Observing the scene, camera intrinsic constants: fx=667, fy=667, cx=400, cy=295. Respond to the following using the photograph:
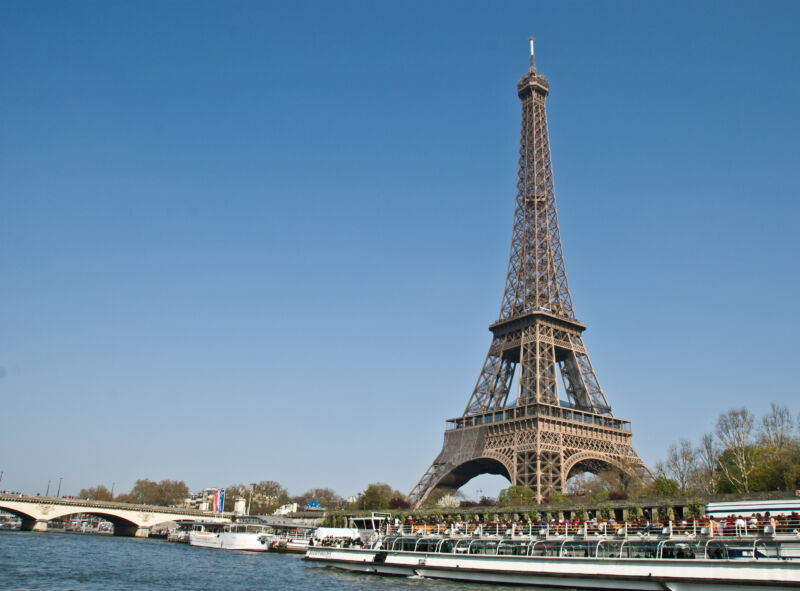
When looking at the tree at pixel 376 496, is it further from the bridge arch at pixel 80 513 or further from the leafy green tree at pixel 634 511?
the leafy green tree at pixel 634 511

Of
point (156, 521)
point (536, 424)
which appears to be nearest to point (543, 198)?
point (536, 424)

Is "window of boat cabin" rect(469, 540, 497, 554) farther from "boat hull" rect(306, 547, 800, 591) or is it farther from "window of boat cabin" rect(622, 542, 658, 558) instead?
"window of boat cabin" rect(622, 542, 658, 558)

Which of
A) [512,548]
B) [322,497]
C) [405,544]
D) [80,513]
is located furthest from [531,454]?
[322,497]

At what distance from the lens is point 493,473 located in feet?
271

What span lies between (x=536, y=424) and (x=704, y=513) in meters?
23.9

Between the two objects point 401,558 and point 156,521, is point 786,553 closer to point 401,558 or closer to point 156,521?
point 401,558

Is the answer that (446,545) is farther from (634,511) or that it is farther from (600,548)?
(634,511)

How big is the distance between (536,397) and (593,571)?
3977cm

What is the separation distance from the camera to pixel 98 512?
95.3 metres

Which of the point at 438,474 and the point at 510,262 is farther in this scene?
the point at 510,262

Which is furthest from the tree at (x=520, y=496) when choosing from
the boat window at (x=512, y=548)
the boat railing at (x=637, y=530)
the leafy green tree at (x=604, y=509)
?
the boat window at (x=512, y=548)

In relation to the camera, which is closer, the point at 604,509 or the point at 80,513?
the point at 604,509

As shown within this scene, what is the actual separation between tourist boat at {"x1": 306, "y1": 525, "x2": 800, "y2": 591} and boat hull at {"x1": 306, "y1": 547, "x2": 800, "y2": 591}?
37 mm

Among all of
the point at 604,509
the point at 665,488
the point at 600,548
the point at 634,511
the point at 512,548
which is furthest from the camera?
the point at 665,488
